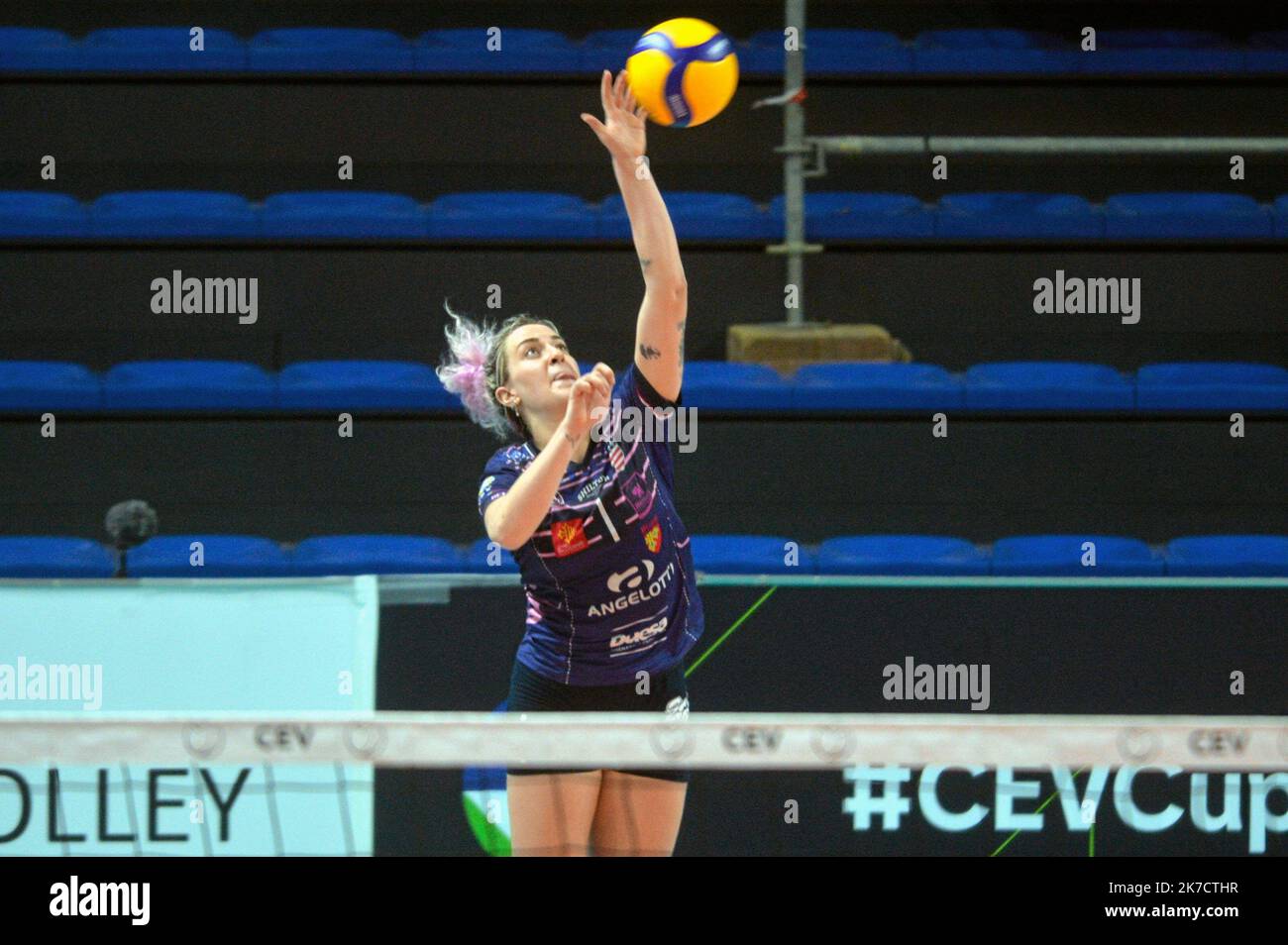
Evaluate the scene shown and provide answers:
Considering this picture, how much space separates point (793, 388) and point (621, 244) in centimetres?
144

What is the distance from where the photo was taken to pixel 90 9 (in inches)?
356

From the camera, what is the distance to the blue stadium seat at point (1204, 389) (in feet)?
24.1

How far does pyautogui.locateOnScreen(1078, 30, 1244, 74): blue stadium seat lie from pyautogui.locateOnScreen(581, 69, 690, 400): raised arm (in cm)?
583

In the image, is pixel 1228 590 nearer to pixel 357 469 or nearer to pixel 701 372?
pixel 701 372

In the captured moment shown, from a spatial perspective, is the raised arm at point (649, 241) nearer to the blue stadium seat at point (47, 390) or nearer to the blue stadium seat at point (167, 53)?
the blue stadium seat at point (47, 390)

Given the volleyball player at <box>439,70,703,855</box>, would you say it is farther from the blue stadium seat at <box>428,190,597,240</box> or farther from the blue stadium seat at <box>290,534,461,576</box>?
the blue stadium seat at <box>428,190,597,240</box>

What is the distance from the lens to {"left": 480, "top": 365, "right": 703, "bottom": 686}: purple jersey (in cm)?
371

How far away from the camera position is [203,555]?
6293mm

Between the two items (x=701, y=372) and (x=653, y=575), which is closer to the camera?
(x=653, y=575)
